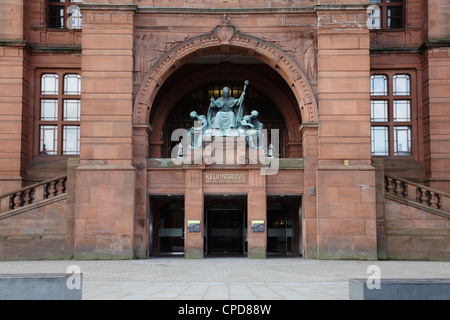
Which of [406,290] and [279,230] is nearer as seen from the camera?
[406,290]

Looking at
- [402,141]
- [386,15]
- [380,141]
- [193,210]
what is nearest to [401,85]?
[402,141]

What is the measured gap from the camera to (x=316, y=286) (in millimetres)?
14945

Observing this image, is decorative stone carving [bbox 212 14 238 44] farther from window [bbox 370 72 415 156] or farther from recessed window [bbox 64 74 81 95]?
window [bbox 370 72 415 156]

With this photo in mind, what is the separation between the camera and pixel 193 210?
26609mm

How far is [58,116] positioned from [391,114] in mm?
15302

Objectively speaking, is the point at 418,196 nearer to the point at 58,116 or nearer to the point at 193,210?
the point at 193,210

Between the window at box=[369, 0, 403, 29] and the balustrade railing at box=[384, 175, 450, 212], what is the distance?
833cm

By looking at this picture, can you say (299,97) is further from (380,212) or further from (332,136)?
(380,212)

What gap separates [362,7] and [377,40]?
4251 mm

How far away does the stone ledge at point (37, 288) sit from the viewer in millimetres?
10734

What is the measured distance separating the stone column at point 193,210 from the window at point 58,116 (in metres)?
6.41

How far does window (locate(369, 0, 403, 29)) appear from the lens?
31344 millimetres

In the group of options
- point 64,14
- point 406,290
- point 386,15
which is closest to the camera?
point 406,290
